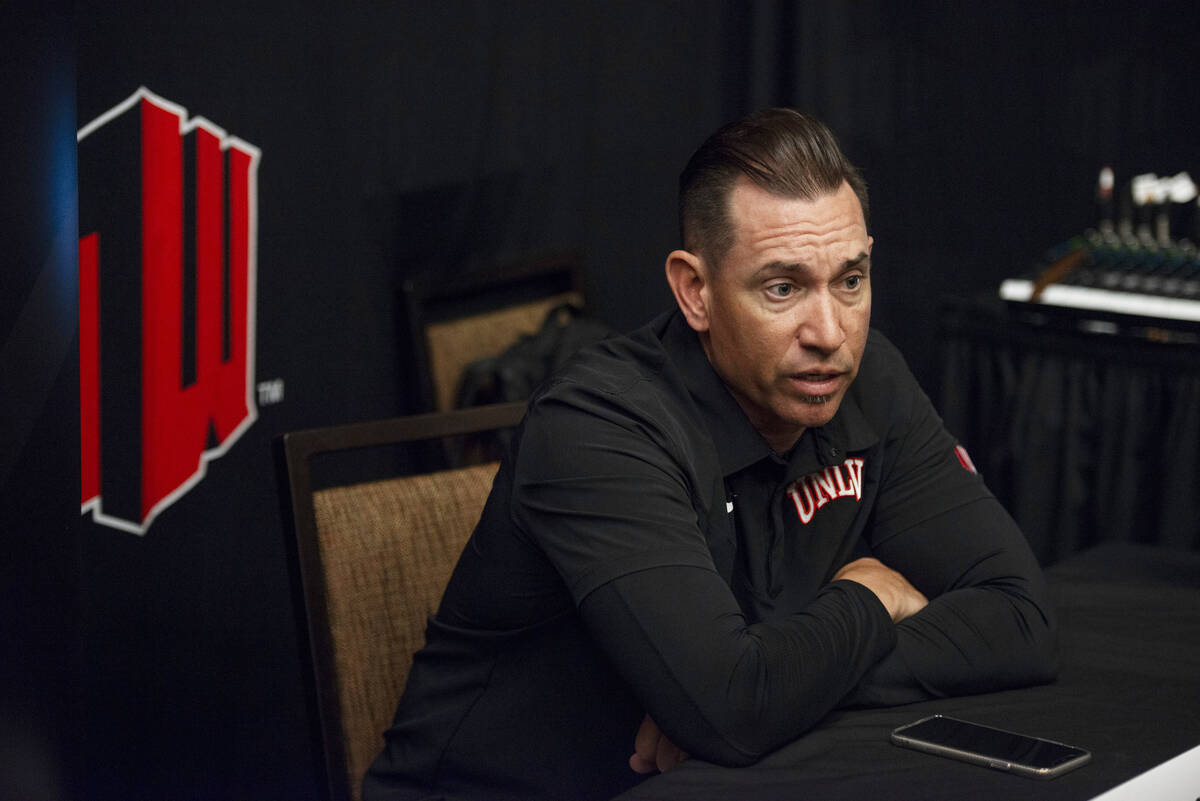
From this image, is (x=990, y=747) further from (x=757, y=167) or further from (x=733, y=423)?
(x=757, y=167)

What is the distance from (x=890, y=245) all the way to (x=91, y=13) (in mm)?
2415

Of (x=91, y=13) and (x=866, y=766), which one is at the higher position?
(x=91, y=13)

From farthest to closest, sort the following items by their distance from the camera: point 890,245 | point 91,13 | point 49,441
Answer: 1. point 890,245
2. point 91,13
3. point 49,441

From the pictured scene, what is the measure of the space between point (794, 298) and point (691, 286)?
126 millimetres

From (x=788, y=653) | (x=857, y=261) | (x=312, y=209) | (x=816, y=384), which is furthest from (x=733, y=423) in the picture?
(x=312, y=209)

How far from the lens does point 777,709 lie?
1.26 m

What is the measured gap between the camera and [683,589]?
132cm

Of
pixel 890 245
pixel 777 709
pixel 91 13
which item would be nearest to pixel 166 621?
pixel 91 13

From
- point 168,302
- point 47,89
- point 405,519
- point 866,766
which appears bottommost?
point 866,766

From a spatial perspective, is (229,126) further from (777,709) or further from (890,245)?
(890,245)

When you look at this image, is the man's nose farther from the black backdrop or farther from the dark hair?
the black backdrop

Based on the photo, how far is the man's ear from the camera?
1.58 meters

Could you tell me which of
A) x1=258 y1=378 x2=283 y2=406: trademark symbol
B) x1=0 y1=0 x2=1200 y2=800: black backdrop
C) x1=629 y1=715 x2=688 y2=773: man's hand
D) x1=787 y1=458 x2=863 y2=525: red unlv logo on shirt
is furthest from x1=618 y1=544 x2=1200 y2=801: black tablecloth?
x1=258 y1=378 x2=283 y2=406: trademark symbol

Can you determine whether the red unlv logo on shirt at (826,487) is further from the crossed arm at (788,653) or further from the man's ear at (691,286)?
the man's ear at (691,286)
